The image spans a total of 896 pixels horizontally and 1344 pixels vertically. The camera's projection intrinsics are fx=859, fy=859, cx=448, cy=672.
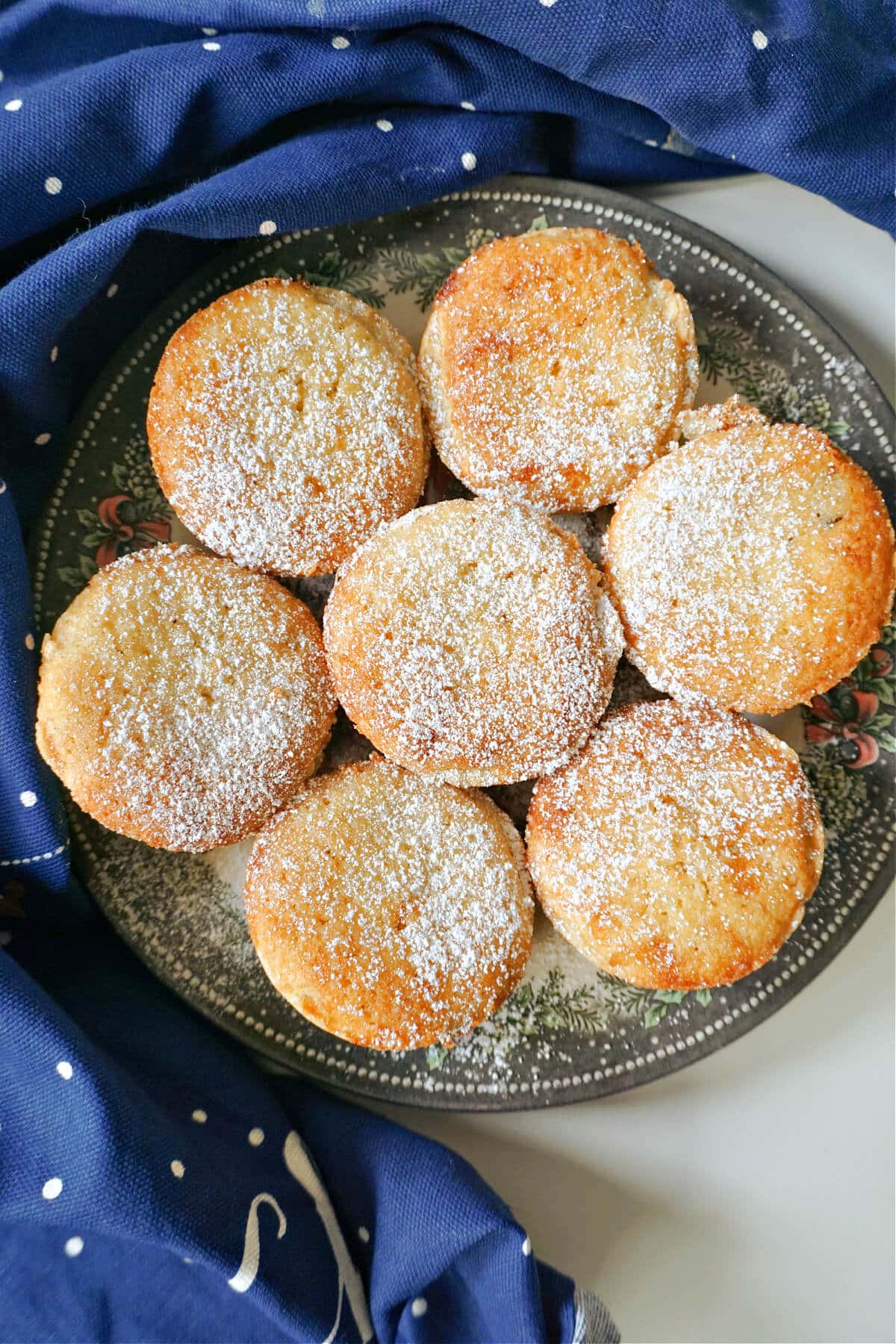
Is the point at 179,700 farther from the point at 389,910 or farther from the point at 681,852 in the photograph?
the point at 681,852

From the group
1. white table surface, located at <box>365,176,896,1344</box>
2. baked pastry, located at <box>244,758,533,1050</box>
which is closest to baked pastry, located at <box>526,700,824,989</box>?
baked pastry, located at <box>244,758,533,1050</box>

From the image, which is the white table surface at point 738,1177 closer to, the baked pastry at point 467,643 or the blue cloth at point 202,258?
the blue cloth at point 202,258

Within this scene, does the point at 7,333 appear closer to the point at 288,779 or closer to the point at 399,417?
the point at 399,417

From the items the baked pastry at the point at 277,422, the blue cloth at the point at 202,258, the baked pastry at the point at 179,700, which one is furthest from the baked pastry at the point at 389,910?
the baked pastry at the point at 277,422

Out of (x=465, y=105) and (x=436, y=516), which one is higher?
(x=465, y=105)

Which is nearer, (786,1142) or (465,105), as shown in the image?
(465,105)

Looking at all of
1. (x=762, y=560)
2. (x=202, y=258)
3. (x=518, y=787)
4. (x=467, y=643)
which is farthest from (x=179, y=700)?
(x=762, y=560)

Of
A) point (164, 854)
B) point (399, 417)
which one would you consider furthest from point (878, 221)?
point (164, 854)
